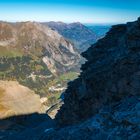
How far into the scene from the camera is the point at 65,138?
43.9 metres

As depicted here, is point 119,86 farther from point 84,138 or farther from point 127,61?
point 84,138

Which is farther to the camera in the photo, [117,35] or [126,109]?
[117,35]

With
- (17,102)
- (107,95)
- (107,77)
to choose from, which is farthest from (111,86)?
(17,102)

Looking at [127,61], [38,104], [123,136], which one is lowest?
[38,104]

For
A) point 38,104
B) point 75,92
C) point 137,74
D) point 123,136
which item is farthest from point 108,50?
point 38,104

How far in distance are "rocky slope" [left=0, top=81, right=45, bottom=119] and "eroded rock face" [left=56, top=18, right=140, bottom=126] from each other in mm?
87938

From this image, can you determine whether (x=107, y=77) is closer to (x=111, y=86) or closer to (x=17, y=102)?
(x=111, y=86)

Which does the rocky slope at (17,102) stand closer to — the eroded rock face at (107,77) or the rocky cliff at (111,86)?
the eroded rock face at (107,77)

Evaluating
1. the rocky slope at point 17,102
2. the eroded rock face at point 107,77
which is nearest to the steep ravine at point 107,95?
the eroded rock face at point 107,77

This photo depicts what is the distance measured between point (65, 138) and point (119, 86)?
15.8 m

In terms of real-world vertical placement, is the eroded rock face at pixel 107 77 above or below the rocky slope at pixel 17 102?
above

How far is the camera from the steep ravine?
38438 mm

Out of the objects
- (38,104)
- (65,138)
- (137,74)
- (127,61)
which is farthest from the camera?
(38,104)

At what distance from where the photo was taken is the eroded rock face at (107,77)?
5456cm
